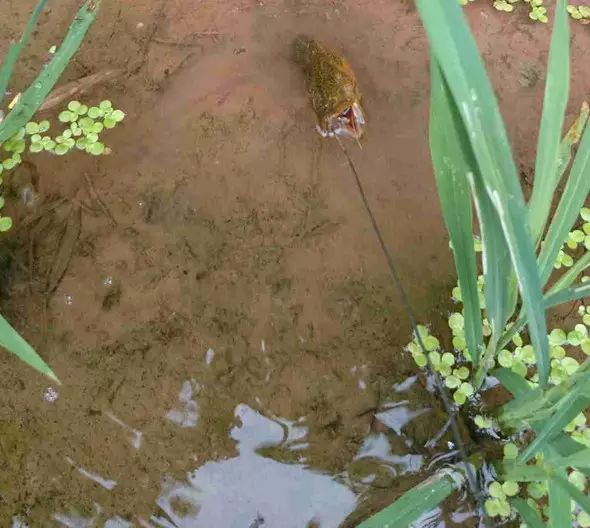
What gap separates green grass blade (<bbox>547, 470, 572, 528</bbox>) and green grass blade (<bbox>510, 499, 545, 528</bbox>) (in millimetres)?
218

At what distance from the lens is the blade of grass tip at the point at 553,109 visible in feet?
4.06

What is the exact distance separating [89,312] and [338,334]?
2.93 ft

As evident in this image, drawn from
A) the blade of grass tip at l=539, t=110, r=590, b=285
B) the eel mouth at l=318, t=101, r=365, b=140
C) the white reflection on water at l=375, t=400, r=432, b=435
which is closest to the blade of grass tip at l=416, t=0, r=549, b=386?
the blade of grass tip at l=539, t=110, r=590, b=285

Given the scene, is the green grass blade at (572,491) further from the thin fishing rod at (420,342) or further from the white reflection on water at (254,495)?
the white reflection on water at (254,495)

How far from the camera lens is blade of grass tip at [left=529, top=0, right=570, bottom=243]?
1.24 metres

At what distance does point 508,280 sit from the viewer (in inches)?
53.0

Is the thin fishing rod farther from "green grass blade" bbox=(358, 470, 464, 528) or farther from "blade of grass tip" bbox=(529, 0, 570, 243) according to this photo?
"blade of grass tip" bbox=(529, 0, 570, 243)

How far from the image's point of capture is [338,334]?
2.06 m

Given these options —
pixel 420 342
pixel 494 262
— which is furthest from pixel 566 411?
pixel 420 342

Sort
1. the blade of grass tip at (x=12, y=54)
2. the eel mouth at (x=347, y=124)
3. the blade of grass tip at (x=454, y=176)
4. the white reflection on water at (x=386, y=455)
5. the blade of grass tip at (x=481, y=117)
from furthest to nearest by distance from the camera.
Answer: the eel mouth at (x=347, y=124) < the white reflection on water at (x=386, y=455) < the blade of grass tip at (x=12, y=54) < the blade of grass tip at (x=454, y=176) < the blade of grass tip at (x=481, y=117)

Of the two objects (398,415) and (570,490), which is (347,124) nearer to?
(398,415)

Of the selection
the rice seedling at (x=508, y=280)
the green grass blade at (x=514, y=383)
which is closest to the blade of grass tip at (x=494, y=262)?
the rice seedling at (x=508, y=280)

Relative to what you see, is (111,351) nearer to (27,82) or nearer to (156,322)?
(156,322)

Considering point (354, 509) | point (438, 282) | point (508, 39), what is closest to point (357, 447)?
point (354, 509)
